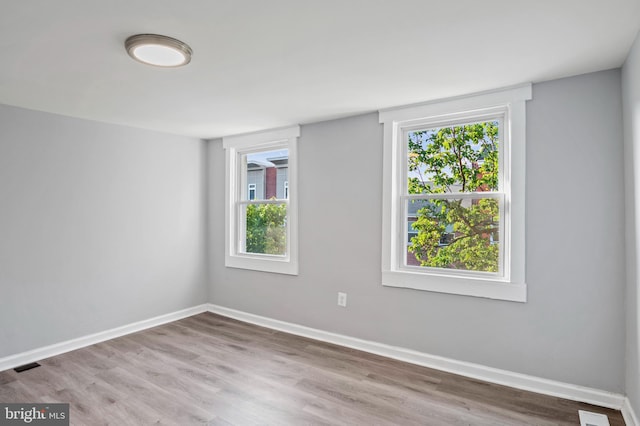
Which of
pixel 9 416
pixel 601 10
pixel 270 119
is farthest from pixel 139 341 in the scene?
pixel 601 10

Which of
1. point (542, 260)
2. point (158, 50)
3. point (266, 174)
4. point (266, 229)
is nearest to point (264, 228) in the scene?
point (266, 229)

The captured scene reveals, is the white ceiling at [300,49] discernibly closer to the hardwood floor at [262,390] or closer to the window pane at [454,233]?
the window pane at [454,233]

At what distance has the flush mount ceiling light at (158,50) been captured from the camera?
199cm

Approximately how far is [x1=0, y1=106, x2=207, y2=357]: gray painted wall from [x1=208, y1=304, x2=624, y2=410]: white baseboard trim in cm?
148

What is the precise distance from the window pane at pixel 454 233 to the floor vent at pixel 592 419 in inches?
42.3

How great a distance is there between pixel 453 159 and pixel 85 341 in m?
3.90

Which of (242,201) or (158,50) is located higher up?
(158,50)

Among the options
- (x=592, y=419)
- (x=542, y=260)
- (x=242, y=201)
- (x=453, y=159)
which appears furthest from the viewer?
(x=242, y=201)

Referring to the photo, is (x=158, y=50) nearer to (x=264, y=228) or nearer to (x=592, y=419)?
(x=264, y=228)

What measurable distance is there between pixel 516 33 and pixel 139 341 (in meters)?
4.08

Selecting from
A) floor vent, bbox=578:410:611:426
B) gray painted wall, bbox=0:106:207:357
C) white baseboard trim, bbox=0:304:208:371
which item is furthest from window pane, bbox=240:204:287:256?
floor vent, bbox=578:410:611:426

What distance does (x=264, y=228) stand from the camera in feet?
14.8

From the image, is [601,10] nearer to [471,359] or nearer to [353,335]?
[471,359]

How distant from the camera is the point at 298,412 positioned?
2.48m
